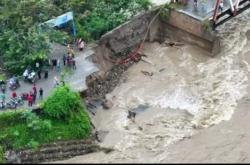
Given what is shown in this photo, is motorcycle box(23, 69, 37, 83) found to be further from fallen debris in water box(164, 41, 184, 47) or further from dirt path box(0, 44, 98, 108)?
fallen debris in water box(164, 41, 184, 47)

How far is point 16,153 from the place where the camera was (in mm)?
25812

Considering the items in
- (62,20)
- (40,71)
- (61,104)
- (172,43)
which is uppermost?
(62,20)

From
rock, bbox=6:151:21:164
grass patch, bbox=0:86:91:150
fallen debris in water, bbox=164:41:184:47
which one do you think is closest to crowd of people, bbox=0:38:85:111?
grass patch, bbox=0:86:91:150

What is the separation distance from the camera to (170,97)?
29484 millimetres

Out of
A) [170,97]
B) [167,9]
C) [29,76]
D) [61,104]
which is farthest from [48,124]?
[167,9]

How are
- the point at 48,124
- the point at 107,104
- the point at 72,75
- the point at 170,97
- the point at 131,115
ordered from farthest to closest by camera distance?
1. the point at 170,97
2. the point at 72,75
3. the point at 107,104
4. the point at 131,115
5. the point at 48,124

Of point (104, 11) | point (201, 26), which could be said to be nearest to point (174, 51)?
point (201, 26)

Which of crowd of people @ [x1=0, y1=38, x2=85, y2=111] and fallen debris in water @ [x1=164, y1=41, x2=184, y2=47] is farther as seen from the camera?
fallen debris in water @ [x1=164, y1=41, x2=184, y2=47]

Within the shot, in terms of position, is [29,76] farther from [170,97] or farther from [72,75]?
[170,97]

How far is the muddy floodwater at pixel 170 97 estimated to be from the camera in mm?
26688

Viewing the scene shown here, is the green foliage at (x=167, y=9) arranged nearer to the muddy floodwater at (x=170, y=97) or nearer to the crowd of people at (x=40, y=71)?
the muddy floodwater at (x=170, y=97)

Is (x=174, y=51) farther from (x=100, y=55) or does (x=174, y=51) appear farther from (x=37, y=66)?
(x=37, y=66)

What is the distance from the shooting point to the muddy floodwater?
1051 inches

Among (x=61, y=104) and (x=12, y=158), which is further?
(x=61, y=104)
